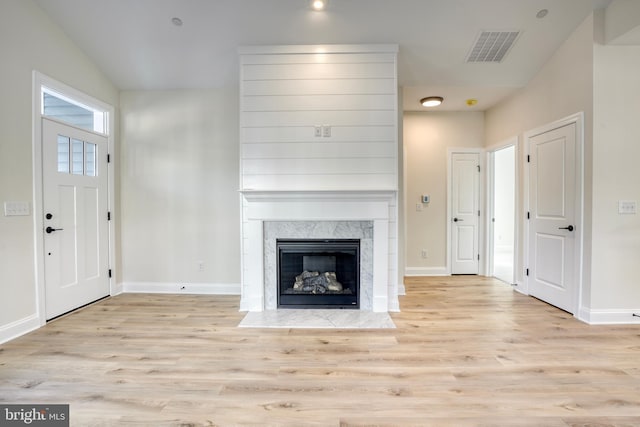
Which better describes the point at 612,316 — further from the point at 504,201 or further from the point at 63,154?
the point at 63,154

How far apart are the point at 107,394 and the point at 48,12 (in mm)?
3750

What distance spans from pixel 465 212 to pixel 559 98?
210 cm

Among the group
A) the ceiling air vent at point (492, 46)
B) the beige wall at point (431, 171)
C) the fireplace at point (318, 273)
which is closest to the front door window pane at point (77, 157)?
the fireplace at point (318, 273)

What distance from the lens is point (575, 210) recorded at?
10.5 ft

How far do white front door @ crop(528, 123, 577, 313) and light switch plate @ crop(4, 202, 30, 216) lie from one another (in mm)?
5657

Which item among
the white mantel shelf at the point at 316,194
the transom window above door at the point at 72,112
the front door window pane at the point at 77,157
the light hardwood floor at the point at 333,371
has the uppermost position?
the transom window above door at the point at 72,112

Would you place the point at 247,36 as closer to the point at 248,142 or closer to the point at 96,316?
the point at 248,142

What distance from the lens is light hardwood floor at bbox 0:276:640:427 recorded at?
1.72m

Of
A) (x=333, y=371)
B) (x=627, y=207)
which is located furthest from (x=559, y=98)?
(x=333, y=371)

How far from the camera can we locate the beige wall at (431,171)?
4953mm

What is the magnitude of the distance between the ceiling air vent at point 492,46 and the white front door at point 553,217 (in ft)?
3.71

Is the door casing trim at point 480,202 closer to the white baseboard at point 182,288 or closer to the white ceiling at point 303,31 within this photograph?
the white ceiling at point 303,31

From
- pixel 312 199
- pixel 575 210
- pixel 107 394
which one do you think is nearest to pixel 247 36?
pixel 312 199

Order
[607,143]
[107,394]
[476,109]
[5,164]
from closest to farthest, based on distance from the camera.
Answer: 1. [107,394]
2. [5,164]
3. [607,143]
4. [476,109]
